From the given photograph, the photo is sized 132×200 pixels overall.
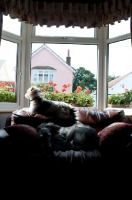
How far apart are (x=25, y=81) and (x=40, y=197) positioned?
79.3 inches

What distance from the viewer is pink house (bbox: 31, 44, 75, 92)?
3.50 metres

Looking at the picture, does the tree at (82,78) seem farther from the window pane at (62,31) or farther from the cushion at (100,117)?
the cushion at (100,117)

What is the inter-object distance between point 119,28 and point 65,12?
90 cm

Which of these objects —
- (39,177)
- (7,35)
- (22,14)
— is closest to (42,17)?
(22,14)

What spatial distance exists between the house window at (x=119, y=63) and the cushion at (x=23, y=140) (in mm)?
1690

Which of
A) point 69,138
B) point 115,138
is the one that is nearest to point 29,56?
point 69,138

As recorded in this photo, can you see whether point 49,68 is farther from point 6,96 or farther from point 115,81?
point 115,81

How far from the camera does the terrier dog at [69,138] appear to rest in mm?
2195

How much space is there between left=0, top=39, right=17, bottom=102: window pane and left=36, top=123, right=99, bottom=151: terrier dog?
113 centimetres

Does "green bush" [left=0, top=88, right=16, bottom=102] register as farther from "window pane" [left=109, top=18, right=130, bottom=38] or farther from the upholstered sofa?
"window pane" [left=109, top=18, right=130, bottom=38]

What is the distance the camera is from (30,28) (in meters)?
3.50

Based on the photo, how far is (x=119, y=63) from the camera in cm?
338

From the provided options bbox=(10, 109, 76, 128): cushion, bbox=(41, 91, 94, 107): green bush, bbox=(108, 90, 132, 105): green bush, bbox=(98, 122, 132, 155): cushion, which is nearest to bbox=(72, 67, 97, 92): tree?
bbox=(41, 91, 94, 107): green bush

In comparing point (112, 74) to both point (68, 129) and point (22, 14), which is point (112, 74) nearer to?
point (68, 129)
